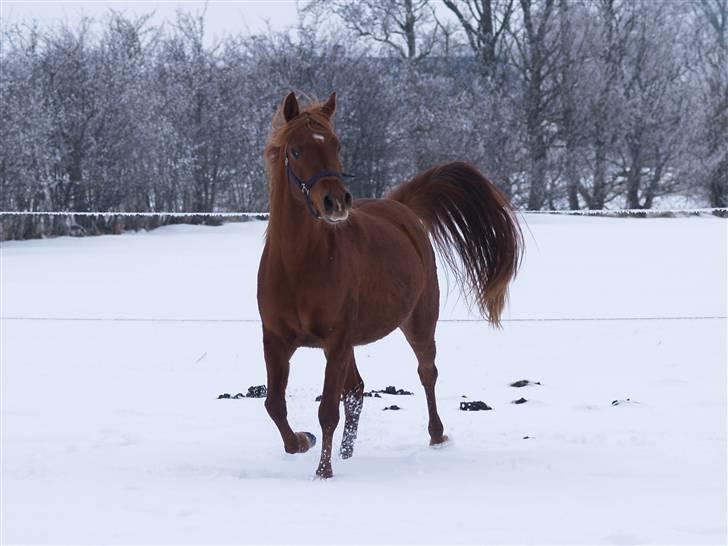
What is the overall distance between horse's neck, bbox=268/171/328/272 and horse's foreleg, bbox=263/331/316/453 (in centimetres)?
42

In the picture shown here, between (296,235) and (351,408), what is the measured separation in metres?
1.19

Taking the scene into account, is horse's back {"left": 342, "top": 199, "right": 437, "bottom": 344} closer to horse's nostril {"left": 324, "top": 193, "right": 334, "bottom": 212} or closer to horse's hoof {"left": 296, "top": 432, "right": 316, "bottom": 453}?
horse's hoof {"left": 296, "top": 432, "right": 316, "bottom": 453}

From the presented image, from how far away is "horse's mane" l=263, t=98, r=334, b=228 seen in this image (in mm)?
4782

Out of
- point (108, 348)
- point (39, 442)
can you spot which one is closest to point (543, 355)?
point (108, 348)

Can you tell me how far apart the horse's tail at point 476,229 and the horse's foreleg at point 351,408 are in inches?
48.8

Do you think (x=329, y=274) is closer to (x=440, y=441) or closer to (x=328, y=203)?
(x=328, y=203)

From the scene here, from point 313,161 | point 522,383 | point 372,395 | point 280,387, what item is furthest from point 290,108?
point 522,383

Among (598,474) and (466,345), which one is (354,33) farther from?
(598,474)

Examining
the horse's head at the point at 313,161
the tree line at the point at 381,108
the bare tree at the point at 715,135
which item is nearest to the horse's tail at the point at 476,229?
the horse's head at the point at 313,161

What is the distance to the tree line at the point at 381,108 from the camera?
21.3 meters

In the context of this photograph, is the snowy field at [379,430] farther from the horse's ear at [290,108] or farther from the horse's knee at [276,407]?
the horse's ear at [290,108]

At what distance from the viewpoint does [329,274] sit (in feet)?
15.9

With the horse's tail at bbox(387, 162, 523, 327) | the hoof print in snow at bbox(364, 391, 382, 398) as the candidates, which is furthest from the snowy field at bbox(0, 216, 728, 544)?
the horse's tail at bbox(387, 162, 523, 327)

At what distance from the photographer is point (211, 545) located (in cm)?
355
